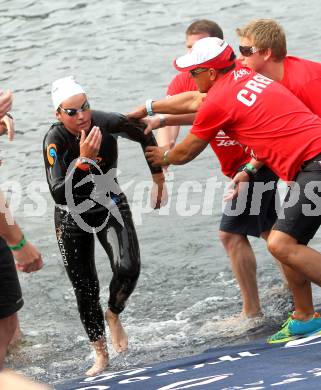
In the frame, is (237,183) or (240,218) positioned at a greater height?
(237,183)

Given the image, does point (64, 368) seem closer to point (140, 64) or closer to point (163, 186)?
point (163, 186)

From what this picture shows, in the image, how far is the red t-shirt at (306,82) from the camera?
7.97 m

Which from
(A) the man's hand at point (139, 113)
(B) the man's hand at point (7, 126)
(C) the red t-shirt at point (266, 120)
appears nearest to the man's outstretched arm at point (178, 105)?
(A) the man's hand at point (139, 113)

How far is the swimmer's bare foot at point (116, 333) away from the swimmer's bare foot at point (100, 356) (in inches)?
4.1

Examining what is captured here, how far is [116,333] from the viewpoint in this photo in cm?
817

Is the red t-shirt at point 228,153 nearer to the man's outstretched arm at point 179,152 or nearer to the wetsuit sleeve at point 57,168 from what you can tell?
the man's outstretched arm at point 179,152

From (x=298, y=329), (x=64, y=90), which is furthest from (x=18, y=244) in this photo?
(x=298, y=329)

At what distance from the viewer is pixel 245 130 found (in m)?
7.53

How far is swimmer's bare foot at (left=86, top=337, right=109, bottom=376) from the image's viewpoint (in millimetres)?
8031

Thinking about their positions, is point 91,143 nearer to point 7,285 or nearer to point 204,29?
point 7,285

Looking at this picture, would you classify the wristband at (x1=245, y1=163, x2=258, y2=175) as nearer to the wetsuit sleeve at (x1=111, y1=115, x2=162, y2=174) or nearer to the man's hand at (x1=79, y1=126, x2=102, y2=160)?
the wetsuit sleeve at (x1=111, y1=115, x2=162, y2=174)

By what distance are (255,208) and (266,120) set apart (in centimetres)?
121

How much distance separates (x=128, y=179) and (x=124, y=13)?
729cm

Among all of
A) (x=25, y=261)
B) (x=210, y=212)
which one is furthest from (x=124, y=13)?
(x=25, y=261)
